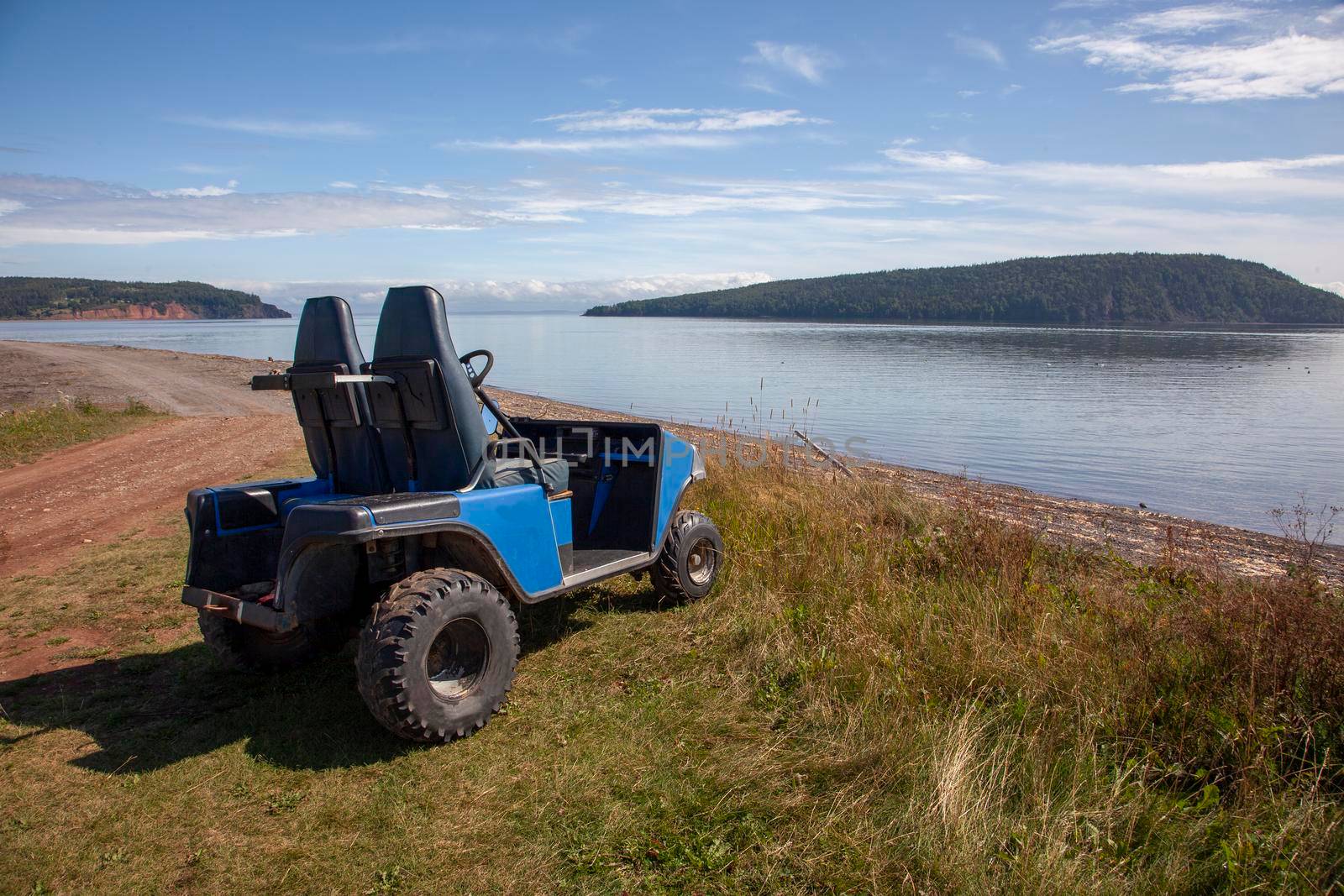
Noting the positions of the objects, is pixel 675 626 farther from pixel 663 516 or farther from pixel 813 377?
pixel 813 377

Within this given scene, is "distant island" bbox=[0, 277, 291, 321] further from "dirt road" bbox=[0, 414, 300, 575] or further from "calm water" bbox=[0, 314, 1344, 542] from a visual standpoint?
"dirt road" bbox=[0, 414, 300, 575]

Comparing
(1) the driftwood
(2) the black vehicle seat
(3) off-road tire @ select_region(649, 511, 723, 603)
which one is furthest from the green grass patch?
(1) the driftwood

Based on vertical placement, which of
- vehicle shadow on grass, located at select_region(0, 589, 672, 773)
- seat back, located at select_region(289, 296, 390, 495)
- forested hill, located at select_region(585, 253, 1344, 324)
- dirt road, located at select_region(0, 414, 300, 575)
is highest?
forested hill, located at select_region(585, 253, 1344, 324)

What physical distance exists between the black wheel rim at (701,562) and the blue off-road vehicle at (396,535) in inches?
40.4

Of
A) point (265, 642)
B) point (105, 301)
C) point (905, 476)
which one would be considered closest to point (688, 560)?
point (265, 642)

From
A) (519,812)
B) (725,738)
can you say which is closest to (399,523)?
(519,812)

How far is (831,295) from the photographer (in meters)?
140

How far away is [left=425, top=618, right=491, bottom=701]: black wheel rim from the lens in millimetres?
4199

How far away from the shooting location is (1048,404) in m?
29.1

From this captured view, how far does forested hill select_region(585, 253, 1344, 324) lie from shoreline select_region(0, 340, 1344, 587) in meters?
108

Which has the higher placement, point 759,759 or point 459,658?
point 459,658

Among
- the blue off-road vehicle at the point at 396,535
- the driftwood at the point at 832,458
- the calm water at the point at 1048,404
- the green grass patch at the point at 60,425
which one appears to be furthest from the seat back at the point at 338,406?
the calm water at the point at 1048,404

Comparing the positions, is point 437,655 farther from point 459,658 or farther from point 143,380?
point 143,380

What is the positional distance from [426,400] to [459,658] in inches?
52.9
